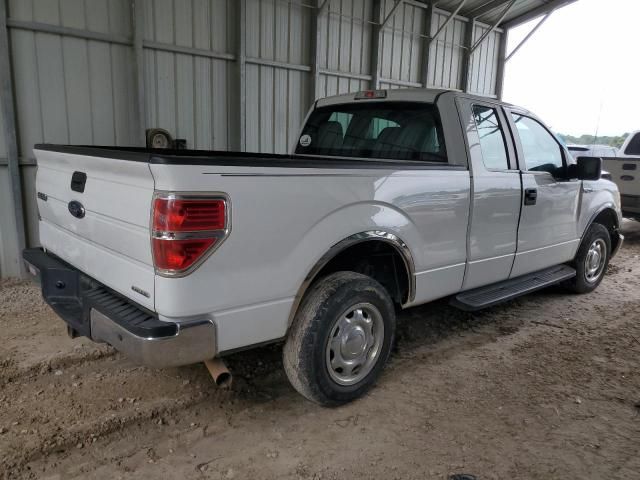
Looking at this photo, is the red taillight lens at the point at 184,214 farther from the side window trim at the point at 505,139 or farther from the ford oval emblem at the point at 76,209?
the side window trim at the point at 505,139

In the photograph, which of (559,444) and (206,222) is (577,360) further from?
(206,222)

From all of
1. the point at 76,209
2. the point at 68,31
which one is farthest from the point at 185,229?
the point at 68,31

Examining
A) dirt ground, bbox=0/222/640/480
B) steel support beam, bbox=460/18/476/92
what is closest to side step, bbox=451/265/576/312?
dirt ground, bbox=0/222/640/480

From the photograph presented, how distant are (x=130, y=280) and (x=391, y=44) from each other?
28.5ft

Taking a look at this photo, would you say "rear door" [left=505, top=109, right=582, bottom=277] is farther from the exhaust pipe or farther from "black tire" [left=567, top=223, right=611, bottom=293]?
the exhaust pipe

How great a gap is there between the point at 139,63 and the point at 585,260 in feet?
19.2

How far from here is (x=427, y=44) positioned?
34.5ft

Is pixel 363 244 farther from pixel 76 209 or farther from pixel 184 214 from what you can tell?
pixel 76 209

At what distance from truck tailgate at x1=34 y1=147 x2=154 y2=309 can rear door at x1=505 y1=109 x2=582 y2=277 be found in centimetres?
317

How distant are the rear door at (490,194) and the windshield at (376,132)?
0.27m

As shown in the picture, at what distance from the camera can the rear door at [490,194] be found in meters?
3.84

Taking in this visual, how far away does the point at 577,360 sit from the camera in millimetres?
4066

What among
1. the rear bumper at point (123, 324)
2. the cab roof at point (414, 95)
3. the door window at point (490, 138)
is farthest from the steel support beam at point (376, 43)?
the rear bumper at point (123, 324)

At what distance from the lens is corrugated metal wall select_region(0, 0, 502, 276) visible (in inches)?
230
